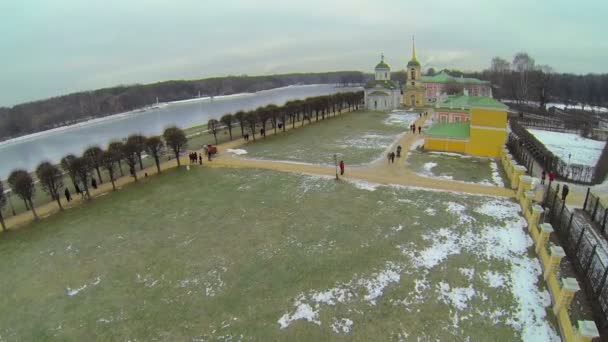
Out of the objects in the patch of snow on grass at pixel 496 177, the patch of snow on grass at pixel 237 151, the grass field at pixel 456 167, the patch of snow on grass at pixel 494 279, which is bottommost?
the patch of snow on grass at pixel 494 279

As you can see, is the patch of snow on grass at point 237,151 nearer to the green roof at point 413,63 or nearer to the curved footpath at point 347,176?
the curved footpath at point 347,176

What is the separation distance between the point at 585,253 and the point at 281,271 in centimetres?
859

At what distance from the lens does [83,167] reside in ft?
54.4

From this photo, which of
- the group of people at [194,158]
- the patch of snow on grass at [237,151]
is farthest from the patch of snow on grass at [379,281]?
the patch of snow on grass at [237,151]

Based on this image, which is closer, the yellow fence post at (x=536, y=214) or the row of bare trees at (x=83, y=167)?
the yellow fence post at (x=536, y=214)

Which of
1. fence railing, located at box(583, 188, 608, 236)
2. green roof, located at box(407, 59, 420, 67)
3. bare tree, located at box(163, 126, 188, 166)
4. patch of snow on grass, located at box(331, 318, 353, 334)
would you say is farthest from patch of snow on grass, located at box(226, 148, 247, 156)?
green roof, located at box(407, 59, 420, 67)

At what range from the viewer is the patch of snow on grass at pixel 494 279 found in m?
8.69

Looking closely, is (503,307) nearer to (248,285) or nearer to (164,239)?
(248,285)

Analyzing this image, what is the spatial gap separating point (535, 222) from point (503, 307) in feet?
13.6

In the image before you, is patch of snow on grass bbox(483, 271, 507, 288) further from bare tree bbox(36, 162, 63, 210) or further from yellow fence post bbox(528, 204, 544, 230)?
bare tree bbox(36, 162, 63, 210)

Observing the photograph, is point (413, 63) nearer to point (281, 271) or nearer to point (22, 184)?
point (281, 271)

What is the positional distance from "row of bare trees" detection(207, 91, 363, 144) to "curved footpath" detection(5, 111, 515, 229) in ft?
18.0

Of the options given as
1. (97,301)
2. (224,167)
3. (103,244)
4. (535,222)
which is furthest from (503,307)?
(224,167)

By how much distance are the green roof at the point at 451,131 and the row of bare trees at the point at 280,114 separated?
14077mm
